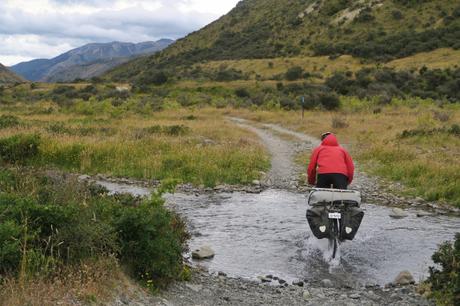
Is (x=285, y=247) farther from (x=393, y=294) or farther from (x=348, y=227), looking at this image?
(x=393, y=294)

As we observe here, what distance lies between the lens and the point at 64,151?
59.1 ft

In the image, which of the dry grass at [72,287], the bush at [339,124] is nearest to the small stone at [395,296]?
the dry grass at [72,287]

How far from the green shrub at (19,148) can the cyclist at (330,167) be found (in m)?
10.9

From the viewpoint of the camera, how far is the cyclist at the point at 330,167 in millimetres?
9805

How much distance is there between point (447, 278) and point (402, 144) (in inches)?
591

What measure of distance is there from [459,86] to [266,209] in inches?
1695

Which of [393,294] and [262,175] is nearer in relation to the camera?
[393,294]

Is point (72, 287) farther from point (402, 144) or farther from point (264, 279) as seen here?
point (402, 144)

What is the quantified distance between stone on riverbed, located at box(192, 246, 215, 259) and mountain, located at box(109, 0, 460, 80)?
6965 centimetres

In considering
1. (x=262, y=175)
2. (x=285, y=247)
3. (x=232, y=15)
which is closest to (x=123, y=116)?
(x=262, y=175)

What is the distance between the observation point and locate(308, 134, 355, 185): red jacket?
984 centimetres

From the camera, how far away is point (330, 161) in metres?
9.90

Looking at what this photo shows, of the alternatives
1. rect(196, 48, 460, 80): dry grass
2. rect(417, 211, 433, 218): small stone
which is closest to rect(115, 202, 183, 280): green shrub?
rect(417, 211, 433, 218): small stone

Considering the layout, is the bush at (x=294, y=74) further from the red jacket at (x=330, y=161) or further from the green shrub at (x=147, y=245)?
the green shrub at (x=147, y=245)
